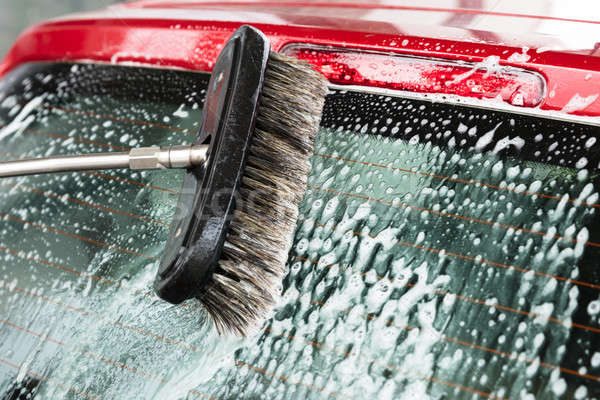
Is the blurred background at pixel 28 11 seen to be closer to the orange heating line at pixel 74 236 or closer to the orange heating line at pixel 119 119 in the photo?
the orange heating line at pixel 119 119

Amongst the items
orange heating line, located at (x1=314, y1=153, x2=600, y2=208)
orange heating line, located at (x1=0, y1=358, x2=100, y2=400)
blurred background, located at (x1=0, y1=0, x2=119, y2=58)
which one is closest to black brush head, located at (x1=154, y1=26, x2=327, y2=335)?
orange heating line, located at (x1=314, y1=153, x2=600, y2=208)

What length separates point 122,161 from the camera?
3.92ft

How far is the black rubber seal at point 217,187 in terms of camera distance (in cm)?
101

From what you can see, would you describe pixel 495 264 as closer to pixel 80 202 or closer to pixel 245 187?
pixel 245 187

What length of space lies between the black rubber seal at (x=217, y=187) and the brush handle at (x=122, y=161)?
38 mm

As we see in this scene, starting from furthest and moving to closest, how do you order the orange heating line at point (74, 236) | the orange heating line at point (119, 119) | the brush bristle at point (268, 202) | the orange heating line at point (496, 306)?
1. the orange heating line at point (119, 119)
2. the orange heating line at point (74, 236)
3. the brush bristle at point (268, 202)
4. the orange heating line at point (496, 306)

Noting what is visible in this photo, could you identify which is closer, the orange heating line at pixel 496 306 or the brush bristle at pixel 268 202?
the orange heating line at pixel 496 306

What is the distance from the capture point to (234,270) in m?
1.11

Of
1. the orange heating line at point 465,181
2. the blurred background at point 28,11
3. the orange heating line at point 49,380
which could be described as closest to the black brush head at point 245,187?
the orange heating line at point 465,181

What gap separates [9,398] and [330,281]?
83cm

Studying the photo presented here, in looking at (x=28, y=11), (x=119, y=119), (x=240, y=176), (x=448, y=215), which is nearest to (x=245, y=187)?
(x=240, y=176)

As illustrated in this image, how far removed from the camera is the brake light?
104 centimetres

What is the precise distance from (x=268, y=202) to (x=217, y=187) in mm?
158

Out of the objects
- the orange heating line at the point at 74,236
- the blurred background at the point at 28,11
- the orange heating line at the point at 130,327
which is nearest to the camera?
the orange heating line at the point at 130,327
